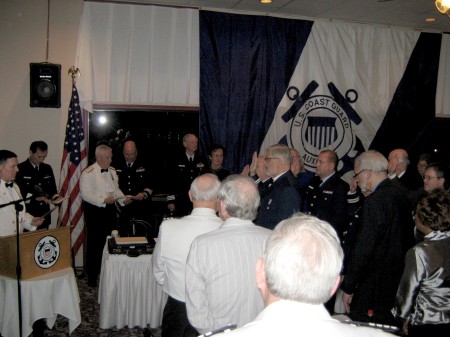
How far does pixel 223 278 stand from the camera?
7.18 ft

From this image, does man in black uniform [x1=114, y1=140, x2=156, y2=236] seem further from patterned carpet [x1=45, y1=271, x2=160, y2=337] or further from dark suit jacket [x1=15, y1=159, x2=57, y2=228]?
patterned carpet [x1=45, y1=271, x2=160, y2=337]

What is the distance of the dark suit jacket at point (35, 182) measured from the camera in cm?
585

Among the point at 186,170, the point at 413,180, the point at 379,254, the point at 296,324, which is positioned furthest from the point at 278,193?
the point at 413,180

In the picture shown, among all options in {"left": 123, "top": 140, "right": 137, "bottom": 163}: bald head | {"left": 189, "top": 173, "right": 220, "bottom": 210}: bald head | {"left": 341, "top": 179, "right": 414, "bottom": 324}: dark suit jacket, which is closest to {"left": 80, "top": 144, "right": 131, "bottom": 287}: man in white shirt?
{"left": 123, "top": 140, "right": 137, "bottom": 163}: bald head

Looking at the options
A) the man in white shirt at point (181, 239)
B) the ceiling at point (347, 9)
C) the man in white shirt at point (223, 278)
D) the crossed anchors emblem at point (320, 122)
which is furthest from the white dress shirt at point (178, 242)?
the crossed anchors emblem at point (320, 122)

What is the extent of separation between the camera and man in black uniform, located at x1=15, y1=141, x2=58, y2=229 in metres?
5.86

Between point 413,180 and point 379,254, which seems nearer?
point 379,254

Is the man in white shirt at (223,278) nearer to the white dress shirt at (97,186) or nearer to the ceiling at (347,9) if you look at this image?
the white dress shirt at (97,186)

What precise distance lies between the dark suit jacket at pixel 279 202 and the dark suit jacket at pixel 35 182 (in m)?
3.22

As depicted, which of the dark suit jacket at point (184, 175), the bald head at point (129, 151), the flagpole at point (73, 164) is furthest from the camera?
the dark suit jacket at point (184, 175)

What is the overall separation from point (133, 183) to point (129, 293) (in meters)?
2.30

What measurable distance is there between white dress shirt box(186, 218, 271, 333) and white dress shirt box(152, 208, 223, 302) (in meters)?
0.45

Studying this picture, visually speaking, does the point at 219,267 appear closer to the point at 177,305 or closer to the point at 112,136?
the point at 177,305

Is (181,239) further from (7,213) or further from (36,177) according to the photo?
(36,177)
